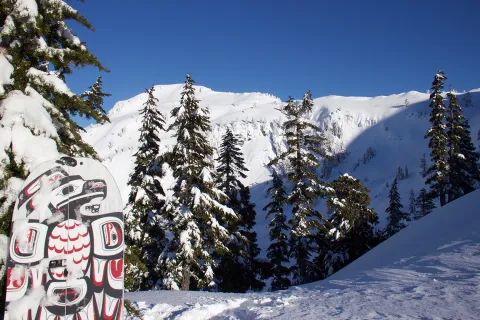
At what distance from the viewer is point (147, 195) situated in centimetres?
1797

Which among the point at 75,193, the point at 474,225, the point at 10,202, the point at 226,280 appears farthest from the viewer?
the point at 226,280

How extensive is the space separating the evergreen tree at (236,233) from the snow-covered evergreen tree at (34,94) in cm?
1462

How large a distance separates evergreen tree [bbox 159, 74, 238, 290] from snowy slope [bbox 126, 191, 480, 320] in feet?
17.0

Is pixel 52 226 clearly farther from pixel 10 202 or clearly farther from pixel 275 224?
pixel 275 224

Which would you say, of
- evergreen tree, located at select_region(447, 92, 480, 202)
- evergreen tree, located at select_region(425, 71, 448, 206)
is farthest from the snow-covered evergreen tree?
evergreen tree, located at select_region(447, 92, 480, 202)

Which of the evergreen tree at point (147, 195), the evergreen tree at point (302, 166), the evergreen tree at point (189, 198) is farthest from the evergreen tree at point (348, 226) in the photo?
the evergreen tree at point (147, 195)

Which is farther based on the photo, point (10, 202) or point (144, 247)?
point (144, 247)

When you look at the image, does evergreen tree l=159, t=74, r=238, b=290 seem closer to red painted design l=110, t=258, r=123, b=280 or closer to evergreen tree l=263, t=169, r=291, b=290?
evergreen tree l=263, t=169, r=291, b=290

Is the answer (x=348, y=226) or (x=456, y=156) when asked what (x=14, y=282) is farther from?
(x=456, y=156)

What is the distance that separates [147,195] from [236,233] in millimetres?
6285

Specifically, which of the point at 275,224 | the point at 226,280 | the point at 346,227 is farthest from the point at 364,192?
the point at 226,280

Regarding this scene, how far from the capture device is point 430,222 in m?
15.0

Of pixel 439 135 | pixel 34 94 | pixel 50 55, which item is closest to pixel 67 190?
pixel 34 94

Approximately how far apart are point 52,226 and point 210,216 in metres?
11.0
